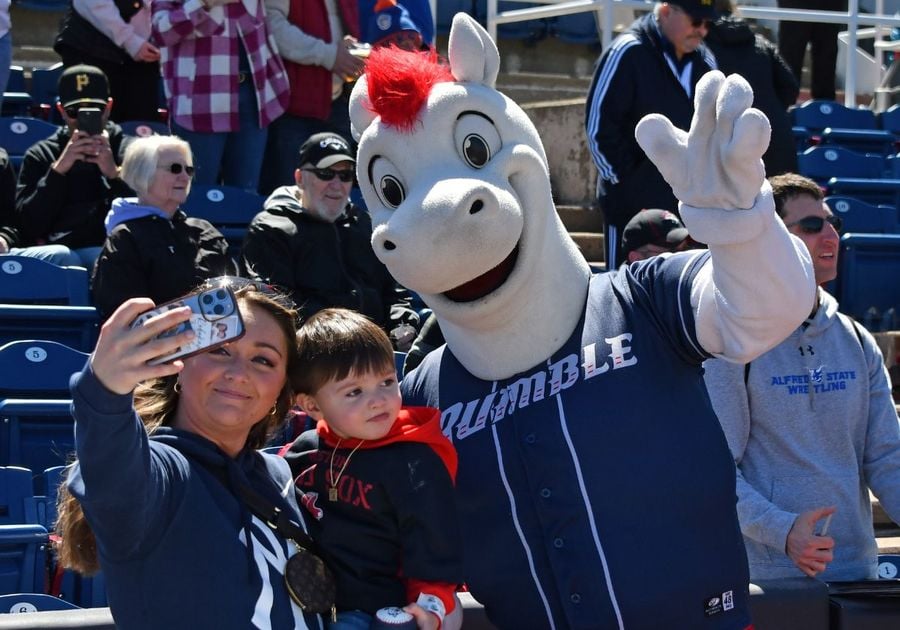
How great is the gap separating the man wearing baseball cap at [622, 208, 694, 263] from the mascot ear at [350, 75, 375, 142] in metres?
1.45

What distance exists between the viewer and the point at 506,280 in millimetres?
2611

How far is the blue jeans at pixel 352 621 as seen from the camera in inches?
90.5

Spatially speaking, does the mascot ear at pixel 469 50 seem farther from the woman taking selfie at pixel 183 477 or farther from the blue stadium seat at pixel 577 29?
the blue stadium seat at pixel 577 29

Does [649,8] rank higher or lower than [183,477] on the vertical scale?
higher

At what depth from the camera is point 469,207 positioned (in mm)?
2510

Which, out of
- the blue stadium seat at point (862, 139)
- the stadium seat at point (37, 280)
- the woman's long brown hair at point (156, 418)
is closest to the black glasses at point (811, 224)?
the woman's long brown hair at point (156, 418)

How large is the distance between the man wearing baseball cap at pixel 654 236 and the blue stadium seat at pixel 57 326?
1.94 metres

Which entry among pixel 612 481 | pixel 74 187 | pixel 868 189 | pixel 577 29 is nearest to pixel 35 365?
pixel 74 187

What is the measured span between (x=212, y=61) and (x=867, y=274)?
10.2ft

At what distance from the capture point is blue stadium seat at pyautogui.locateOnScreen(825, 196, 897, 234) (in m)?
6.58

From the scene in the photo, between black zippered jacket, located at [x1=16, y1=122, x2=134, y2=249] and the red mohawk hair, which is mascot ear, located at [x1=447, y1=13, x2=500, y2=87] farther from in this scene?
black zippered jacket, located at [x1=16, y1=122, x2=134, y2=249]

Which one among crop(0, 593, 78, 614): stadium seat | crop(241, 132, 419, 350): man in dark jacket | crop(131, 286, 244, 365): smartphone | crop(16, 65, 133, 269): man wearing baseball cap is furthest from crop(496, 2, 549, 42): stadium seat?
crop(131, 286, 244, 365): smartphone

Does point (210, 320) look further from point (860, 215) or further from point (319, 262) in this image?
point (860, 215)

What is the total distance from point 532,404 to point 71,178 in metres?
3.28
